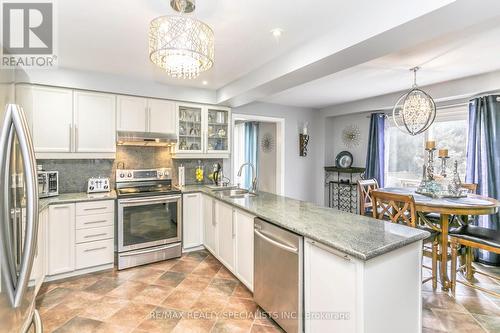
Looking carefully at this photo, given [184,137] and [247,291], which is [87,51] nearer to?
[184,137]

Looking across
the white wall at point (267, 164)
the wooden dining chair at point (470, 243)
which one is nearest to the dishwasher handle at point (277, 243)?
the wooden dining chair at point (470, 243)

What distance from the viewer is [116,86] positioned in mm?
3400

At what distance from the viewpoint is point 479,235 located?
2.60 meters

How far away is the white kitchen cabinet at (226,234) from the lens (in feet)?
9.32

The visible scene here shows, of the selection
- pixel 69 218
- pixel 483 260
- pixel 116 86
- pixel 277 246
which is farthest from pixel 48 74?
pixel 483 260

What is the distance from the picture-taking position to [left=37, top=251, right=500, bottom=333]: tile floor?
2129 mm

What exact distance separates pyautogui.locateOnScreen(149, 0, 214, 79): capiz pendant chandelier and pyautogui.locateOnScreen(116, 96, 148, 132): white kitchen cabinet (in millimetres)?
1993

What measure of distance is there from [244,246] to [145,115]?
2.35m

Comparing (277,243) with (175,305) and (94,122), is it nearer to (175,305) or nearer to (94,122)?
(175,305)

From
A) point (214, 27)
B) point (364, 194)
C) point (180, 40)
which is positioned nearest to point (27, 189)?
point (180, 40)

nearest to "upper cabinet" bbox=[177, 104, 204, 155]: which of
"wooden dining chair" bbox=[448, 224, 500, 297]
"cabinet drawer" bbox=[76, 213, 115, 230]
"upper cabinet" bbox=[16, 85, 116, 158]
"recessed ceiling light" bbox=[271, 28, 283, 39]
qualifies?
"upper cabinet" bbox=[16, 85, 116, 158]

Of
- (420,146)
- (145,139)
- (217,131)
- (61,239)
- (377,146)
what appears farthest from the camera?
(377,146)

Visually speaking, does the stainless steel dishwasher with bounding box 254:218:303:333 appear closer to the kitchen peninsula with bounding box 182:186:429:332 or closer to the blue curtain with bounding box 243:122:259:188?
the kitchen peninsula with bounding box 182:186:429:332
